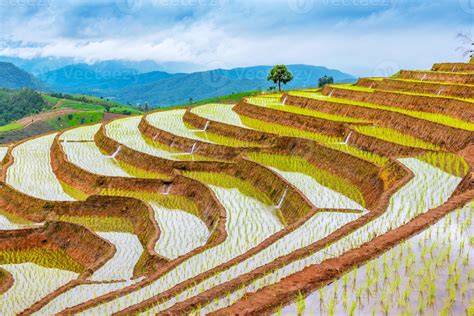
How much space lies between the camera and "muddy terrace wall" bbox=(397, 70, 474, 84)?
79.9 ft

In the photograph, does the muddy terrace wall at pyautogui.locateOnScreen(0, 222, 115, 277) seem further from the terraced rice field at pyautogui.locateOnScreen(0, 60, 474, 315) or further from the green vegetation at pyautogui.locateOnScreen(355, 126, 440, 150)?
the green vegetation at pyautogui.locateOnScreen(355, 126, 440, 150)

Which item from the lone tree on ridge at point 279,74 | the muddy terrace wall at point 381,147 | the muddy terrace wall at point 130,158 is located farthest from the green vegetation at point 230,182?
the lone tree on ridge at point 279,74

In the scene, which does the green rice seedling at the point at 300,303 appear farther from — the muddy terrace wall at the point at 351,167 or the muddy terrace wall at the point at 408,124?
the muddy terrace wall at the point at 408,124

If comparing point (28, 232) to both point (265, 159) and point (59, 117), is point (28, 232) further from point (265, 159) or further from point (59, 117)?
point (59, 117)

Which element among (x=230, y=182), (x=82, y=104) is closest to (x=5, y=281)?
(x=230, y=182)

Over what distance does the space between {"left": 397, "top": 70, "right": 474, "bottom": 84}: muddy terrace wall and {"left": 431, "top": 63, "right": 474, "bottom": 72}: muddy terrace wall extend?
171 centimetres

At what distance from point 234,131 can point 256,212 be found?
31.0 feet

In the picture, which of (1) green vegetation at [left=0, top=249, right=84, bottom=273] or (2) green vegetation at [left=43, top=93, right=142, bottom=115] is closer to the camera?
(1) green vegetation at [left=0, top=249, right=84, bottom=273]

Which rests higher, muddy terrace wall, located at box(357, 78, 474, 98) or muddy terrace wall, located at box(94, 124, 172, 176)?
muddy terrace wall, located at box(357, 78, 474, 98)

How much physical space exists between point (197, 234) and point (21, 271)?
5.30 metres

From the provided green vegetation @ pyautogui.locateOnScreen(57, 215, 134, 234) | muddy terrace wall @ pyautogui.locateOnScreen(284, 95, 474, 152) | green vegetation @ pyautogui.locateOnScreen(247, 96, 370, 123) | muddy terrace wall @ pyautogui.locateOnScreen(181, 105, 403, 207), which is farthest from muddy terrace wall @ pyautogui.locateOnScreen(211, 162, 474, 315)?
green vegetation @ pyautogui.locateOnScreen(247, 96, 370, 123)

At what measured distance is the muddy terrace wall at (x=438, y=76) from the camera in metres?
24.4

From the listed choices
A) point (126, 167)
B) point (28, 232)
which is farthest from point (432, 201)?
point (126, 167)

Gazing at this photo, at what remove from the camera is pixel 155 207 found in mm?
16688
